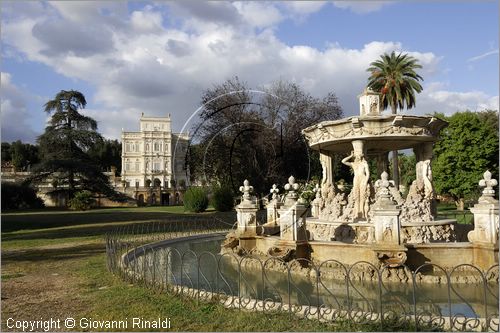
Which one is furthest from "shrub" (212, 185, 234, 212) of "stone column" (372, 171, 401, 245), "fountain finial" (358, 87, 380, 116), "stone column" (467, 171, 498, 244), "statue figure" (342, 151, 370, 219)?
"stone column" (467, 171, 498, 244)

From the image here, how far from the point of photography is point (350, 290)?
8.56m

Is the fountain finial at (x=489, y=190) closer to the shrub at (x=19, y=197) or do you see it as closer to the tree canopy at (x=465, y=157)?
the tree canopy at (x=465, y=157)

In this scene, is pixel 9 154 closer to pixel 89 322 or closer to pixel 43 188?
pixel 43 188

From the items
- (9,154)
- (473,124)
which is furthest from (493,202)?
(9,154)

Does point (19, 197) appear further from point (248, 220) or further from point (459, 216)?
point (459, 216)

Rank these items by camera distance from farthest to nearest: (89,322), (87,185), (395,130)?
1. (87,185)
2. (395,130)
3. (89,322)

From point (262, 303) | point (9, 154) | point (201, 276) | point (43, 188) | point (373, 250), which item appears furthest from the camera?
point (9, 154)

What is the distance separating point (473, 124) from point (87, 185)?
136 feet

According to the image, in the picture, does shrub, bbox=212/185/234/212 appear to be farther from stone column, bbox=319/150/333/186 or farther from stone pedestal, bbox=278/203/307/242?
stone pedestal, bbox=278/203/307/242

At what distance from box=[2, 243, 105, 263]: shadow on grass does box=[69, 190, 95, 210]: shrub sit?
104ft

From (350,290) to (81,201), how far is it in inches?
1662

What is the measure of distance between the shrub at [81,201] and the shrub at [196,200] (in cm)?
1400

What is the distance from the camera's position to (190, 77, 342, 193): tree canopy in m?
34.0

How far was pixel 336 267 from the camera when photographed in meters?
9.85
